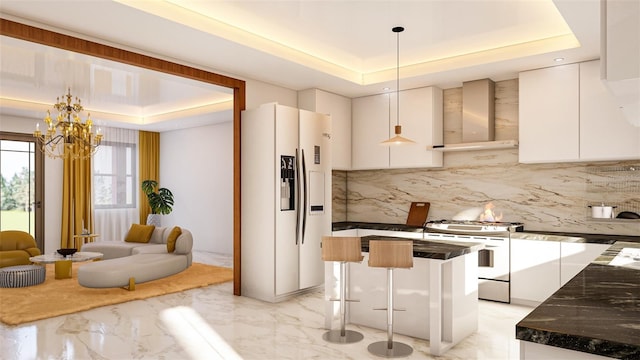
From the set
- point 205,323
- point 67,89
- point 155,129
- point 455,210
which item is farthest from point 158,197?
point 455,210

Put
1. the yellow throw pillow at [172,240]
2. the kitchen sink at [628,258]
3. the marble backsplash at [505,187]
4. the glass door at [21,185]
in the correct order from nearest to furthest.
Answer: the kitchen sink at [628,258]
the marble backsplash at [505,187]
the yellow throw pillow at [172,240]
the glass door at [21,185]

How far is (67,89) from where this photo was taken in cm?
691

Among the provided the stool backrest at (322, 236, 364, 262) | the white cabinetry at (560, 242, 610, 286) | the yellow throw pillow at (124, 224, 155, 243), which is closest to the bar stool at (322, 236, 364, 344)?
the stool backrest at (322, 236, 364, 262)

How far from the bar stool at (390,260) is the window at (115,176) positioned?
7675mm

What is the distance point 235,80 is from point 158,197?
16.1ft

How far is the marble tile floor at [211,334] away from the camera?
3.57m

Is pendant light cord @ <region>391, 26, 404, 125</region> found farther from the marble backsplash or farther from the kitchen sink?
the kitchen sink

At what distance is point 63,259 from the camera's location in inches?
237

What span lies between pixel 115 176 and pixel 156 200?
1117mm

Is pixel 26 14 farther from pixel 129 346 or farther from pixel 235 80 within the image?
pixel 129 346

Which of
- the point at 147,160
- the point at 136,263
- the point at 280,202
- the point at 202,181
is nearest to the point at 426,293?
the point at 280,202

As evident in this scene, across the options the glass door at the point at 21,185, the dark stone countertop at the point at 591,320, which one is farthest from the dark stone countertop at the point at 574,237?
the glass door at the point at 21,185

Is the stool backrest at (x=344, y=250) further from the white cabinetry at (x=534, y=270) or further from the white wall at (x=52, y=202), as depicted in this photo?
the white wall at (x=52, y=202)

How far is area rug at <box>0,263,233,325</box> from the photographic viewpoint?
15.4 feet
